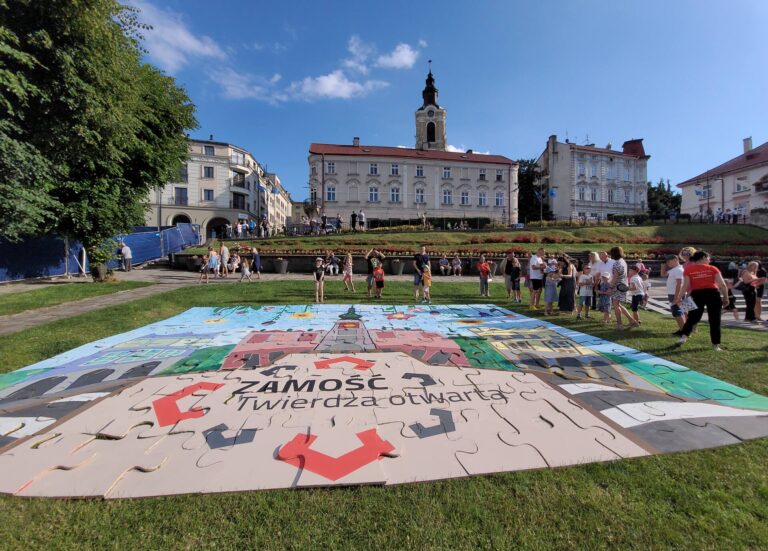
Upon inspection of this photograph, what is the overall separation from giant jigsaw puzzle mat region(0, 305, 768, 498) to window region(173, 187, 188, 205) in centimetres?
4719

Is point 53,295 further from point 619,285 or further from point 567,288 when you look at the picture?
point 619,285

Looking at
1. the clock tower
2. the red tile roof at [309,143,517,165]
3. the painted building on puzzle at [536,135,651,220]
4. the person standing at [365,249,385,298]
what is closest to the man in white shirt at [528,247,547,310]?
the person standing at [365,249,385,298]

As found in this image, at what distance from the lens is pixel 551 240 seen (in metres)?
29.9

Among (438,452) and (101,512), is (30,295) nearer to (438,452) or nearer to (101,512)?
(101,512)

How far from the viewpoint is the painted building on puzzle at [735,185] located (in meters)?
44.7

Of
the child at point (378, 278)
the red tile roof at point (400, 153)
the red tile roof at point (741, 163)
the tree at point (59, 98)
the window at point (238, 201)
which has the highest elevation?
the red tile roof at point (400, 153)

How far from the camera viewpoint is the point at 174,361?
20.3 feet

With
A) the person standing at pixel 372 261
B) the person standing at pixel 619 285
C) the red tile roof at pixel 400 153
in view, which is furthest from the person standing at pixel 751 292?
the red tile roof at pixel 400 153

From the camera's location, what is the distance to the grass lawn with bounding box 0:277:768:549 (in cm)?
240

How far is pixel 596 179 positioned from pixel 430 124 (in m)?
28.8

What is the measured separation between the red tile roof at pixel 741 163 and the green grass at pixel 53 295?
65378 millimetres

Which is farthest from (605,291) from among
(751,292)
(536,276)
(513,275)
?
(751,292)

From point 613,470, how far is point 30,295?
17146 mm

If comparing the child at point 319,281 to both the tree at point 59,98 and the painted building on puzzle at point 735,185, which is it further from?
the painted building on puzzle at point 735,185
